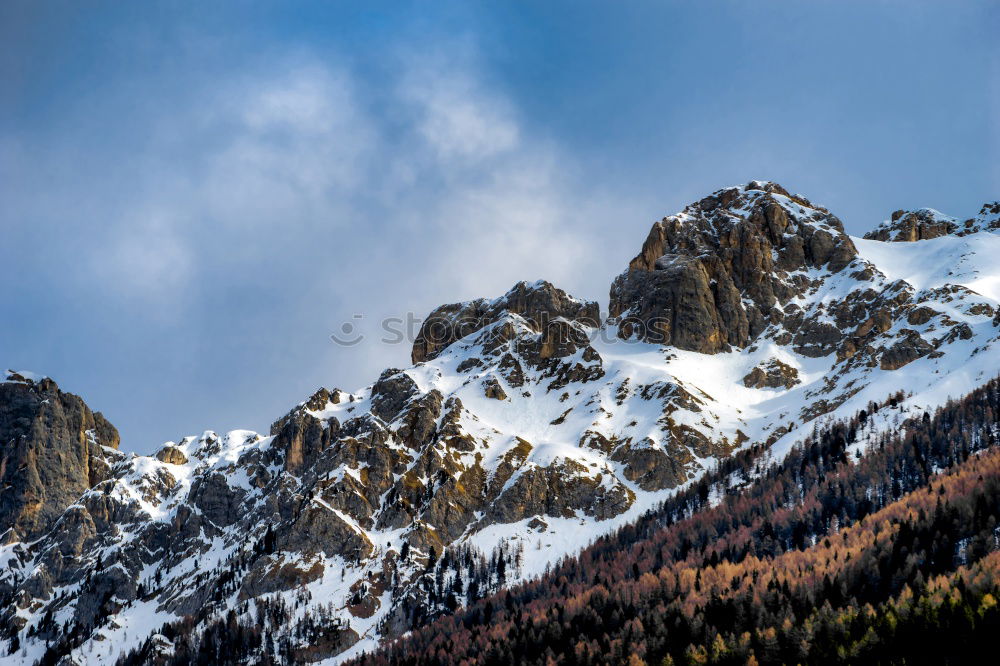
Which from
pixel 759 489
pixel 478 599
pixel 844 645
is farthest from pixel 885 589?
pixel 478 599

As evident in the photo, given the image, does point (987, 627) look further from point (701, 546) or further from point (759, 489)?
point (759, 489)

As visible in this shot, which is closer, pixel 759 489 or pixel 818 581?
pixel 818 581

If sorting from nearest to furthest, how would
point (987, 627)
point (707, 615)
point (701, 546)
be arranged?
point (987, 627) < point (707, 615) < point (701, 546)

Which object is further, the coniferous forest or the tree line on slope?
the tree line on slope

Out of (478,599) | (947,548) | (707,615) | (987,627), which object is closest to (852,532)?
(947,548)

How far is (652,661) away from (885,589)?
3137 cm

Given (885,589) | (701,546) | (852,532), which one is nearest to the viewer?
(885,589)

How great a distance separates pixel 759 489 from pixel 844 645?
117 m

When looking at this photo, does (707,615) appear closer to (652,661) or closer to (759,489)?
(652,661)

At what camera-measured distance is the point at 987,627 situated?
240ft

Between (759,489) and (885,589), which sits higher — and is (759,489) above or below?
above

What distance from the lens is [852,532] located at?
134 metres

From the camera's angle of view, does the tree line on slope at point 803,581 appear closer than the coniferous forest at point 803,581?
No

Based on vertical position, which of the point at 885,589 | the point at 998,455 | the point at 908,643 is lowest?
the point at 908,643
